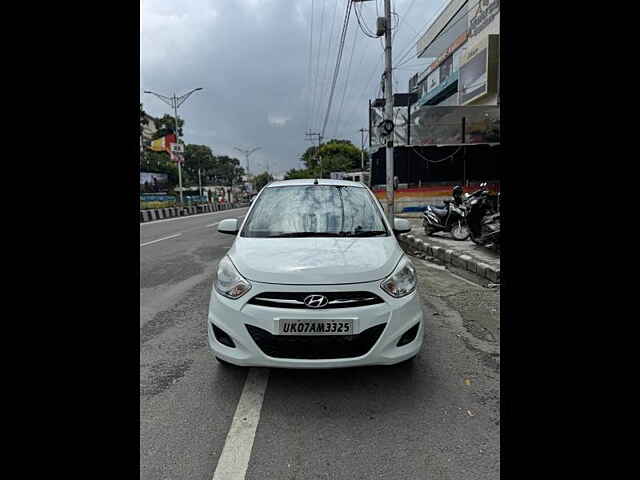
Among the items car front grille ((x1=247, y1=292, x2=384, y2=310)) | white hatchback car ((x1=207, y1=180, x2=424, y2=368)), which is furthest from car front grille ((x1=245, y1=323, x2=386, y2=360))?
car front grille ((x1=247, y1=292, x2=384, y2=310))

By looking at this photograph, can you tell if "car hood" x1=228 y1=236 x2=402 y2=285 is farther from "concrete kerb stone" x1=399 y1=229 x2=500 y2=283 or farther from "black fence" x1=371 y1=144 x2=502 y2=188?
"black fence" x1=371 y1=144 x2=502 y2=188

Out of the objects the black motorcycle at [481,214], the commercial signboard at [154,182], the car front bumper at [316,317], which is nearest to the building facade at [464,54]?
the black motorcycle at [481,214]

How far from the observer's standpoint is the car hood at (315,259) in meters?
2.44

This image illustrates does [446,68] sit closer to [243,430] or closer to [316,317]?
[316,317]

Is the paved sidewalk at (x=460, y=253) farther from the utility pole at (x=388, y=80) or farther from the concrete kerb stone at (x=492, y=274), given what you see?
the utility pole at (x=388, y=80)

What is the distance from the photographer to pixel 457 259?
7.05 meters

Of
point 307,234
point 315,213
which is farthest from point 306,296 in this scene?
point 315,213

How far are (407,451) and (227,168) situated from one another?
84.6 meters

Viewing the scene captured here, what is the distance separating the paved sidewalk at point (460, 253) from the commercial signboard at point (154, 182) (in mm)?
37297

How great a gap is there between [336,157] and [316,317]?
58.7 metres
